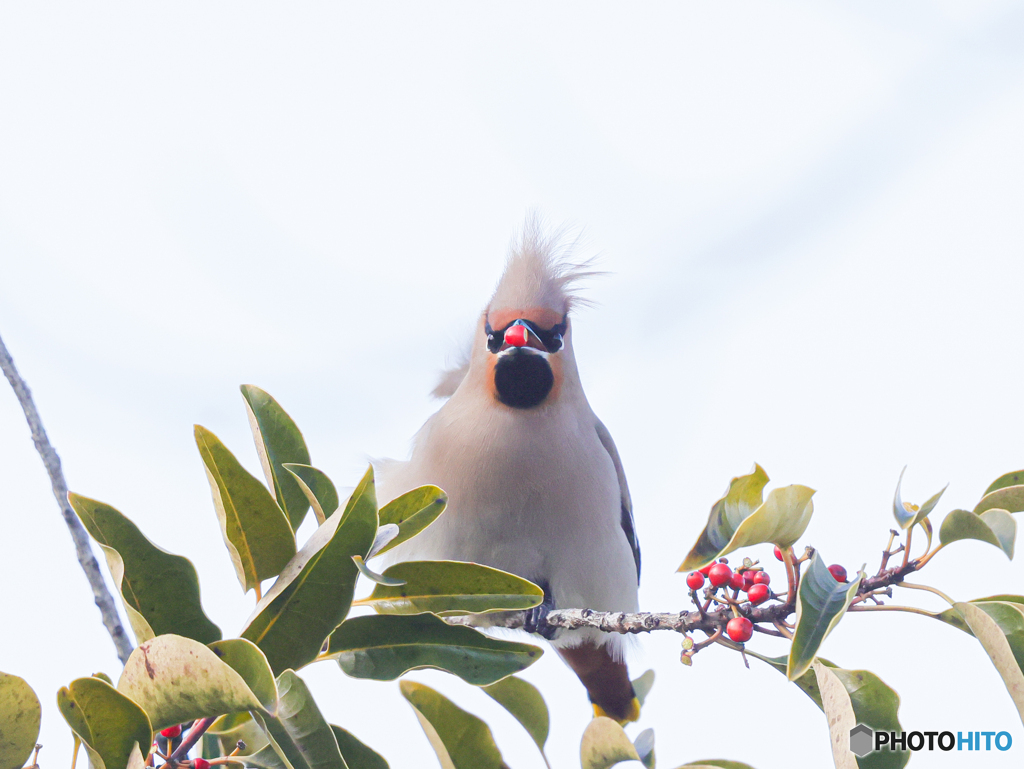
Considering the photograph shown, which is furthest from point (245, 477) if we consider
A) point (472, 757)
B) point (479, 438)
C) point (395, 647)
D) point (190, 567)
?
point (479, 438)

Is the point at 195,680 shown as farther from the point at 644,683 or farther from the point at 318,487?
the point at 644,683

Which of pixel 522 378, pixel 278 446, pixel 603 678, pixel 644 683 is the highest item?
pixel 522 378

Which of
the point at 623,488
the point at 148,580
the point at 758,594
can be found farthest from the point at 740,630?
the point at 623,488

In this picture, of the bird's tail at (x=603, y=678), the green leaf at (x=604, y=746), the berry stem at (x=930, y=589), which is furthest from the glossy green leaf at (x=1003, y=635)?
the bird's tail at (x=603, y=678)

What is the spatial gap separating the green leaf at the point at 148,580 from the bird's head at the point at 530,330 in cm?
122

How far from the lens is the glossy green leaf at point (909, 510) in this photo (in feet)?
3.18

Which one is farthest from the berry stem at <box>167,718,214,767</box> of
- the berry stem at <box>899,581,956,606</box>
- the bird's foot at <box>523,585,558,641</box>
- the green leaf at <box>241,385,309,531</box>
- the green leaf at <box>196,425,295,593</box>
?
the bird's foot at <box>523,585,558,641</box>

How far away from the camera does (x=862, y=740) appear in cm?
100

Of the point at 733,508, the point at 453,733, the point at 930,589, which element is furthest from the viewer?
the point at 453,733

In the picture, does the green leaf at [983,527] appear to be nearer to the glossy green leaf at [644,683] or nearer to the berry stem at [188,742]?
the berry stem at [188,742]

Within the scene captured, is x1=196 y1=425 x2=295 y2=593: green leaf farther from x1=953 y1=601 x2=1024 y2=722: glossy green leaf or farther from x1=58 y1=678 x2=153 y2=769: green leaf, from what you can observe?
x1=953 y1=601 x2=1024 y2=722: glossy green leaf

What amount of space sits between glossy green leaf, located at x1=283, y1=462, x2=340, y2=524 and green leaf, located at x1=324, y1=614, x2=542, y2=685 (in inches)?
5.2

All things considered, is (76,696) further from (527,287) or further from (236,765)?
(527,287)

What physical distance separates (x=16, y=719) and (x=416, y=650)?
0.38 m
